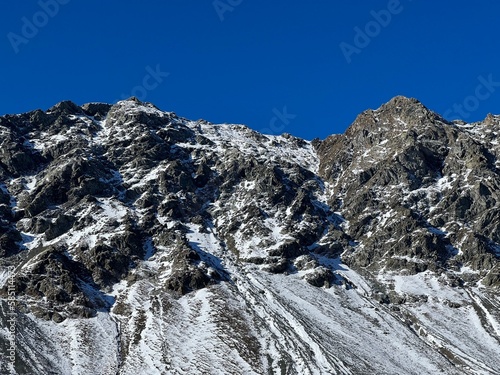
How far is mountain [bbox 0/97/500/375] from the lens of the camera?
8631cm

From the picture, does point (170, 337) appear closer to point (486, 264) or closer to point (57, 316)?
point (57, 316)

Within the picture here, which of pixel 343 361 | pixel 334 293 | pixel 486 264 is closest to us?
pixel 343 361

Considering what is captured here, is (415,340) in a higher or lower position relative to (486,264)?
lower

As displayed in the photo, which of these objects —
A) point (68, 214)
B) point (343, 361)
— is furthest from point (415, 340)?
point (68, 214)

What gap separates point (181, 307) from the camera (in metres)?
100

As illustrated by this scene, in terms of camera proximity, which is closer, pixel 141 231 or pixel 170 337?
pixel 170 337

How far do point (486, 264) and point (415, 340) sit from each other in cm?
3738

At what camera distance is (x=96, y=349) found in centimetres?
8425

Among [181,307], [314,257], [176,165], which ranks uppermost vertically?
[176,165]

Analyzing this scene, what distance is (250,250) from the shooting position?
425ft

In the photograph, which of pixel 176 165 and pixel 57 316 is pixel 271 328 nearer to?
pixel 57 316

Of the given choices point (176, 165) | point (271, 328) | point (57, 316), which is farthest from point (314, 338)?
point (176, 165)

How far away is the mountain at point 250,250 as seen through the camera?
86312mm

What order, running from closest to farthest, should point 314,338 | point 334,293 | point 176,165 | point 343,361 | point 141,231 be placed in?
point 343,361, point 314,338, point 334,293, point 141,231, point 176,165
